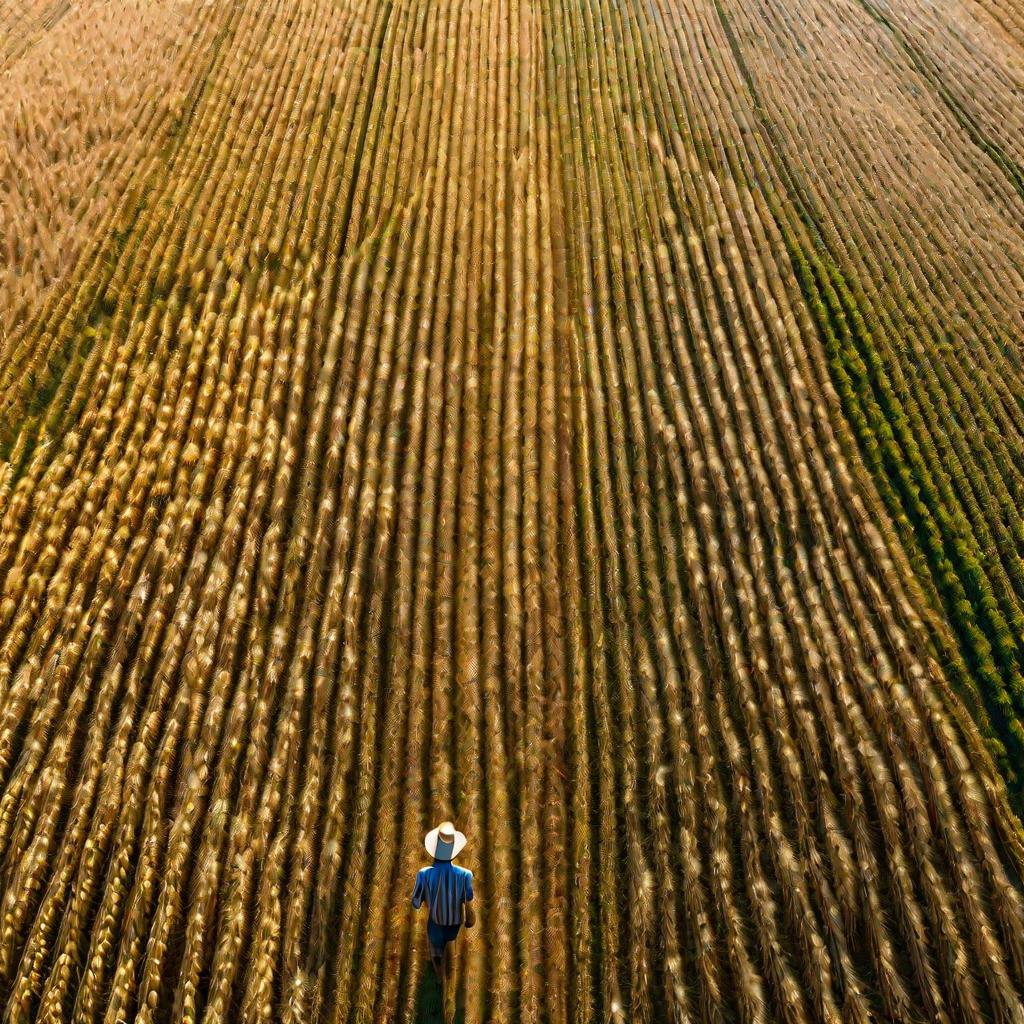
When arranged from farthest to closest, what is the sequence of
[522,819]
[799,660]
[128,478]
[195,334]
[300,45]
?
[300,45]
[195,334]
[128,478]
[799,660]
[522,819]

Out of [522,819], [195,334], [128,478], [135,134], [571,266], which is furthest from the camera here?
[135,134]

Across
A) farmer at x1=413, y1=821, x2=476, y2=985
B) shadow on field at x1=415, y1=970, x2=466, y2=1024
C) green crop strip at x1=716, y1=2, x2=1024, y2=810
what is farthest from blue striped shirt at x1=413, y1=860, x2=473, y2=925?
green crop strip at x1=716, y1=2, x2=1024, y2=810

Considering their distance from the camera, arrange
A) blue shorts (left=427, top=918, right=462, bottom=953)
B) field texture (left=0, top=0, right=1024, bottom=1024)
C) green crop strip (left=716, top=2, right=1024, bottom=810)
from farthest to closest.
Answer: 1. green crop strip (left=716, top=2, right=1024, bottom=810)
2. field texture (left=0, top=0, right=1024, bottom=1024)
3. blue shorts (left=427, top=918, right=462, bottom=953)

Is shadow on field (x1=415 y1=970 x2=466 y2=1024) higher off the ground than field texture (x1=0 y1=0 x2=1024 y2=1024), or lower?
lower

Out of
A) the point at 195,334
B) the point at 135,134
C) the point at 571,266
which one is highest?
the point at 135,134

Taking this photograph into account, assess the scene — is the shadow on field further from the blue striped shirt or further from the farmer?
the blue striped shirt

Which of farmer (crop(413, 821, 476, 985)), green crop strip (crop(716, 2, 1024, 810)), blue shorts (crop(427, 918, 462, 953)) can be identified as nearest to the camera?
farmer (crop(413, 821, 476, 985))

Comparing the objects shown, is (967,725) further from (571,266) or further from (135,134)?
(135,134)

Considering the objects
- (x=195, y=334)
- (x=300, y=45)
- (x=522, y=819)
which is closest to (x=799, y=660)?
(x=522, y=819)
